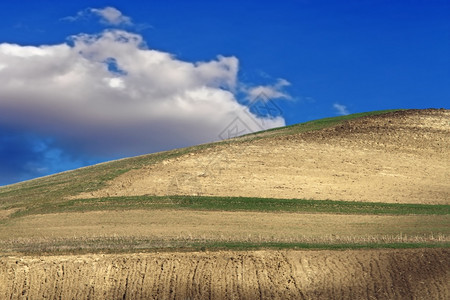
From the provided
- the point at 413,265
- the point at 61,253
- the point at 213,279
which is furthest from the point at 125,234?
the point at 413,265

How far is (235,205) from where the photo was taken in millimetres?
39562

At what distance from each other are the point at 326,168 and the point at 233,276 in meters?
26.2

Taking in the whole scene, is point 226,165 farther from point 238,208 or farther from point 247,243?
point 247,243

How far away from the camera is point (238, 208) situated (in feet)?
128

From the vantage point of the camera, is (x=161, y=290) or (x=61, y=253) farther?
(x=61, y=253)

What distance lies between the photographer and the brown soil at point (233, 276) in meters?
22.7

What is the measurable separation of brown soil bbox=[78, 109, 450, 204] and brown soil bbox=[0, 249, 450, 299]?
17.5m

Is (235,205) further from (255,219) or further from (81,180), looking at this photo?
(81,180)

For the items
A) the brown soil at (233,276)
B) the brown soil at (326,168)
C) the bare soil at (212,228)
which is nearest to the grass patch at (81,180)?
the brown soil at (326,168)

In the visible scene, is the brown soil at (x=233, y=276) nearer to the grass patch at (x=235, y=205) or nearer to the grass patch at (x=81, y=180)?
the grass patch at (x=235, y=205)

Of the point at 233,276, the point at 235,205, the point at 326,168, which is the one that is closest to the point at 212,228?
the point at 235,205

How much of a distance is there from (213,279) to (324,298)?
14.8 feet

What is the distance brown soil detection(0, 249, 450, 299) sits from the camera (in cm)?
2266

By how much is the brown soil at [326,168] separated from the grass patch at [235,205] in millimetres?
1339
